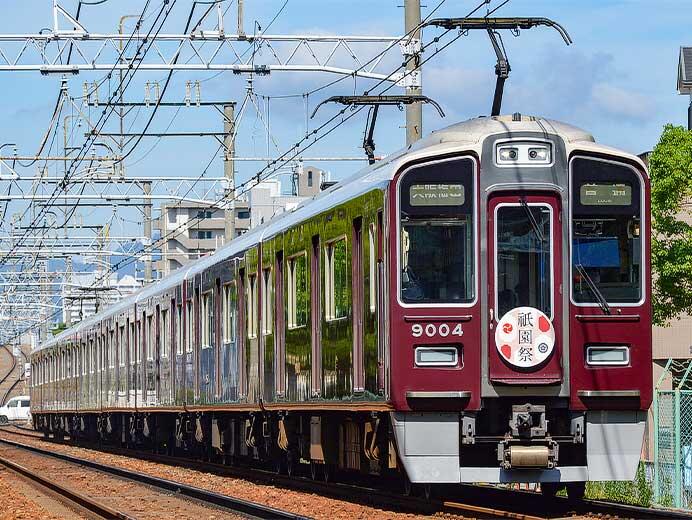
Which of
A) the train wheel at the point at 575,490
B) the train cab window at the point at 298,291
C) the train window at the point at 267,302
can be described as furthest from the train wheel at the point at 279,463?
the train wheel at the point at 575,490

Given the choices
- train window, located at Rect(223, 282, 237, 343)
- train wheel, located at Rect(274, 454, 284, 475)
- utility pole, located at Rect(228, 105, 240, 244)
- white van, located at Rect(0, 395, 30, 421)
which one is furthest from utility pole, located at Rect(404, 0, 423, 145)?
white van, located at Rect(0, 395, 30, 421)

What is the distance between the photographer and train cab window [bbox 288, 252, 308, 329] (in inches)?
648

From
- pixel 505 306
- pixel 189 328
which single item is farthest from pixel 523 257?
pixel 189 328

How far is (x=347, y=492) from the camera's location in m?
15.9

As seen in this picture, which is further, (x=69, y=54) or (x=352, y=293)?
(x=69, y=54)

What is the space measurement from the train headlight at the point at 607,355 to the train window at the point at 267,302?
5828 millimetres

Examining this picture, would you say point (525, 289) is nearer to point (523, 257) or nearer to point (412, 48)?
point (523, 257)

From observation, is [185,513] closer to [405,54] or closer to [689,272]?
[405,54]

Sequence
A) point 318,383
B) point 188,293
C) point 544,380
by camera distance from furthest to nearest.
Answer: point 188,293 < point 318,383 < point 544,380

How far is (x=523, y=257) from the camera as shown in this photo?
1306 centimetres

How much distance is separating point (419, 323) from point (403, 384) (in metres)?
0.52

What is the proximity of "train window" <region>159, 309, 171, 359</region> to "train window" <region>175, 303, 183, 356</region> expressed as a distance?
79cm

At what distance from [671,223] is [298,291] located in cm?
1574

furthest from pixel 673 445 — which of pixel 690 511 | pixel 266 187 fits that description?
pixel 266 187
